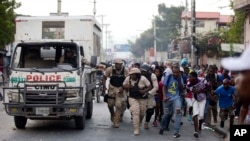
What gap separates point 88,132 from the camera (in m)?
11.5

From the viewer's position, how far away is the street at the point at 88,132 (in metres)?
10.6

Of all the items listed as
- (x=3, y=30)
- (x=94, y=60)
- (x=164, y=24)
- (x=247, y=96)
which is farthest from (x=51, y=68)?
(x=164, y=24)

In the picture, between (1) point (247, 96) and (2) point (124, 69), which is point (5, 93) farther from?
(1) point (247, 96)

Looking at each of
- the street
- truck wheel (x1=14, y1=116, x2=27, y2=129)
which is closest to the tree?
the street

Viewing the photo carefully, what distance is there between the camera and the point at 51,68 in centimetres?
1142

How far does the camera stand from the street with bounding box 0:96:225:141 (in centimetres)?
1062

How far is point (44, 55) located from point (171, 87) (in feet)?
10.6

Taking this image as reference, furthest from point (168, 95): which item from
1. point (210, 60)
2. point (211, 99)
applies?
point (210, 60)

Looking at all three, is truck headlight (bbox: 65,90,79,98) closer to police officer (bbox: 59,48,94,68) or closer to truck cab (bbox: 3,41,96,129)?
truck cab (bbox: 3,41,96,129)

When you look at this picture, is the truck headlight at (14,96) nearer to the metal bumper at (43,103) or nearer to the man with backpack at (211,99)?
the metal bumper at (43,103)

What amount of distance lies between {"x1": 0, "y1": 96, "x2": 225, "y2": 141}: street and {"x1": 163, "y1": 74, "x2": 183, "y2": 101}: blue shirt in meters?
0.92

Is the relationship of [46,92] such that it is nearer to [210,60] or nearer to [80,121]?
[80,121]

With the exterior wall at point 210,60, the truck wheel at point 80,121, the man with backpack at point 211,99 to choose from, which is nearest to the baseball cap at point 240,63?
the man with backpack at point 211,99

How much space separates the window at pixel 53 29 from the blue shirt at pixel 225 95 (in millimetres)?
4386
